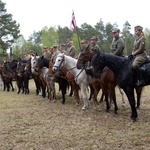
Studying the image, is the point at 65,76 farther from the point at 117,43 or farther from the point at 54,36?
the point at 54,36

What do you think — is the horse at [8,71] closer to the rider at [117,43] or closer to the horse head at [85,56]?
the horse head at [85,56]

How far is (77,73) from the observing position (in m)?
10.7

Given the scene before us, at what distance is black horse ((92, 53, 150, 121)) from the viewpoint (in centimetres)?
796

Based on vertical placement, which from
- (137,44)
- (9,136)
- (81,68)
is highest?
(137,44)

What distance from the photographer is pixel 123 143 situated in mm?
6082

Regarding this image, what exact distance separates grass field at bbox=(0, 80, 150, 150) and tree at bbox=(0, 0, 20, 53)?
34.5 metres

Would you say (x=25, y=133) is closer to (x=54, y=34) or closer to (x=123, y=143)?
(x=123, y=143)

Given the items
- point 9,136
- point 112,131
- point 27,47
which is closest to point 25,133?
point 9,136

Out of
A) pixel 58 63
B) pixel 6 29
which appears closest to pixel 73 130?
pixel 58 63

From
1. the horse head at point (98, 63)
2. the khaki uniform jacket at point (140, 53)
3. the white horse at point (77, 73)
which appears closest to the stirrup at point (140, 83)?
the khaki uniform jacket at point (140, 53)

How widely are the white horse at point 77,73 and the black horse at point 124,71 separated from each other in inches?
77.8

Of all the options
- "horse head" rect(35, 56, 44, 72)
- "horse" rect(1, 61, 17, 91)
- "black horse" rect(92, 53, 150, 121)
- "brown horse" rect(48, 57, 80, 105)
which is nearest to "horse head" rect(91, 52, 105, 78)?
"black horse" rect(92, 53, 150, 121)

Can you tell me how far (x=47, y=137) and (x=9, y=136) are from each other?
111cm

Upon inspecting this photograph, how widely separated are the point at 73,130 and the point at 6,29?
40.0m
